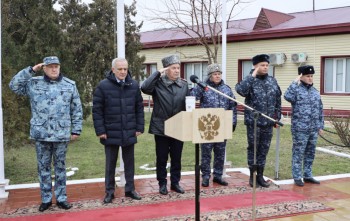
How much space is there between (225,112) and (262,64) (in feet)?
6.38

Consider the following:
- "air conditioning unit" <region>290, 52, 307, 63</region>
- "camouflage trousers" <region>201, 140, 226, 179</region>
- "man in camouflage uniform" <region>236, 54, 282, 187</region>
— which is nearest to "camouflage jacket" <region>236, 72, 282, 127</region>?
"man in camouflage uniform" <region>236, 54, 282, 187</region>

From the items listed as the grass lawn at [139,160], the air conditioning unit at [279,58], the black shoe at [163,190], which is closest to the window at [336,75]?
the air conditioning unit at [279,58]

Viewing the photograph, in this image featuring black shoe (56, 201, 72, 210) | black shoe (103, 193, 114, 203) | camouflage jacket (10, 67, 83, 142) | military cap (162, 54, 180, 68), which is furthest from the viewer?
military cap (162, 54, 180, 68)

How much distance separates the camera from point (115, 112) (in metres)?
4.67

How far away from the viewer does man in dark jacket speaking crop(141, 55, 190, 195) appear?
4910 mm

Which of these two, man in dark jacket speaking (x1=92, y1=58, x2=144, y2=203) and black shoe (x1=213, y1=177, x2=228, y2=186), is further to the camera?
black shoe (x1=213, y1=177, x2=228, y2=186)

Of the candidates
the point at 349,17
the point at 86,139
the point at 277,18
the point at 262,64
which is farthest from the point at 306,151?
the point at 277,18

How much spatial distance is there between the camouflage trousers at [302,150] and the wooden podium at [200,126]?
2390 mm

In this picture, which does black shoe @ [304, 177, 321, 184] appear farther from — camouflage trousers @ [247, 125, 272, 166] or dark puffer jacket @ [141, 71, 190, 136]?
dark puffer jacket @ [141, 71, 190, 136]

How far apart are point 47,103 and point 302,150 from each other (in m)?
3.40

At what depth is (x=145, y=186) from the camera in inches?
216

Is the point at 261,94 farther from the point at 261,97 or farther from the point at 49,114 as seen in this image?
the point at 49,114

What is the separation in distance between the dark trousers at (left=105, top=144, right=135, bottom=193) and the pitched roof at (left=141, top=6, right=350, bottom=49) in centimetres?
1066

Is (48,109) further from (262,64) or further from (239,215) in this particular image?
(262,64)
